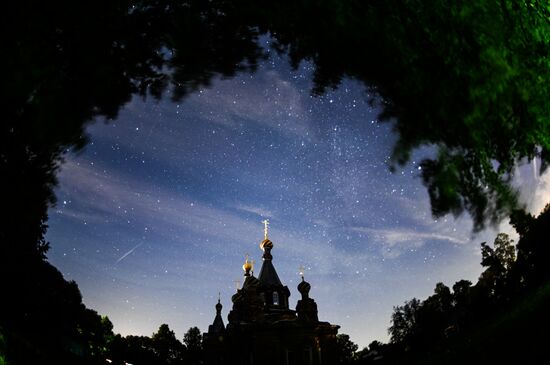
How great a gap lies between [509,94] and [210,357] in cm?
4776

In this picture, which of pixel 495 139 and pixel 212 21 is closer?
pixel 212 21

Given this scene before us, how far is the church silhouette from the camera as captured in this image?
33.4m

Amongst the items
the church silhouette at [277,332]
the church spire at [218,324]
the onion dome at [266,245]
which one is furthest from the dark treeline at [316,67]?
the church spire at [218,324]

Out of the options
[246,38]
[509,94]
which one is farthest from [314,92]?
[509,94]

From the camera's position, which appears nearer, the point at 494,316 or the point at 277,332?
the point at 494,316

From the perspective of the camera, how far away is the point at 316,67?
4.65 metres

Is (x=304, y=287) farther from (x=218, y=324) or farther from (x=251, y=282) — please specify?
(x=218, y=324)

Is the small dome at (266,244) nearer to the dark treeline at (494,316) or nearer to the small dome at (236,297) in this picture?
→ the small dome at (236,297)

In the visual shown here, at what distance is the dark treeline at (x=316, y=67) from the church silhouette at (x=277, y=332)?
3210cm

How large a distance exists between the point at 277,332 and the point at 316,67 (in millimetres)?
33457

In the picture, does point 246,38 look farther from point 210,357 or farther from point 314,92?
point 210,357

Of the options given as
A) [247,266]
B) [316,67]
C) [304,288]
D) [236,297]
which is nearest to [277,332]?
[304,288]

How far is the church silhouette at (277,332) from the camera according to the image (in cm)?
3344

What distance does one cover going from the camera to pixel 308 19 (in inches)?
167
